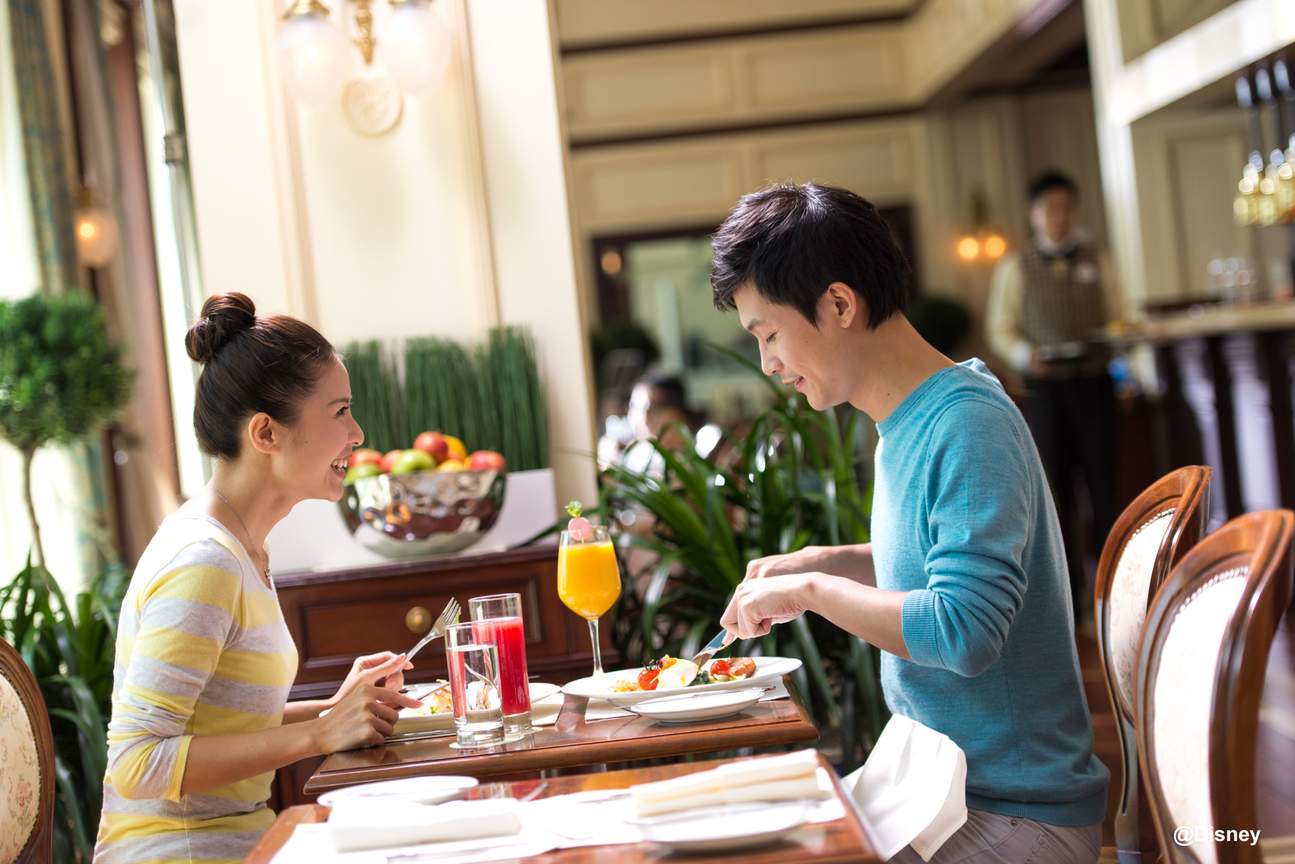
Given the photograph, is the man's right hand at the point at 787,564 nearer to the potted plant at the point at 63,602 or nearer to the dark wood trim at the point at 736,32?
the potted plant at the point at 63,602

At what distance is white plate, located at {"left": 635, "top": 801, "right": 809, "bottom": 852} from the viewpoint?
1.14 meters

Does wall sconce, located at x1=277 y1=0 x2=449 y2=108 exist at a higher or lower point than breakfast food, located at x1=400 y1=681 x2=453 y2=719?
higher

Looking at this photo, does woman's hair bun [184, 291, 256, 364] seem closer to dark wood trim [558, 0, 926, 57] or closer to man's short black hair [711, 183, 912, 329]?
man's short black hair [711, 183, 912, 329]

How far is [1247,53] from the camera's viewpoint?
6043 millimetres

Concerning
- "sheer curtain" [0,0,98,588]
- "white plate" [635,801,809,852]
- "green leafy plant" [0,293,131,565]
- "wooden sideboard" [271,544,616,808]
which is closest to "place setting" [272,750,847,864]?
"white plate" [635,801,809,852]

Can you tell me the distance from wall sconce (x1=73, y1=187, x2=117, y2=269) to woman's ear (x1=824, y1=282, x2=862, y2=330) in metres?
4.27

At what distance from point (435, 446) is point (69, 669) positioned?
91 cm

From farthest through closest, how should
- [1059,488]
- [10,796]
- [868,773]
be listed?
[1059,488] → [10,796] → [868,773]

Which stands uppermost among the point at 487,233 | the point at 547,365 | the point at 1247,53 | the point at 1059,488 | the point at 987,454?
the point at 1247,53

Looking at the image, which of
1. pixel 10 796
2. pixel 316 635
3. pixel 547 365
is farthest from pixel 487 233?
pixel 10 796

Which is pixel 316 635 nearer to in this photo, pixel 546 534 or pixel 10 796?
pixel 546 534

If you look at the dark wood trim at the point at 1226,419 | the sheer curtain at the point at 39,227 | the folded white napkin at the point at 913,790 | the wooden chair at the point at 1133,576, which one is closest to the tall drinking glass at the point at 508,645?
the folded white napkin at the point at 913,790

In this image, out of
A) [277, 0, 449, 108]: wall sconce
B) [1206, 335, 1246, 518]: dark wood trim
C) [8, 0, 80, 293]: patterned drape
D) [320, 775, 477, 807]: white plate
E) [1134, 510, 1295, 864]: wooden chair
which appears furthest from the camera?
[1206, 335, 1246, 518]: dark wood trim

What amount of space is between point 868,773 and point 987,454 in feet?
1.24
